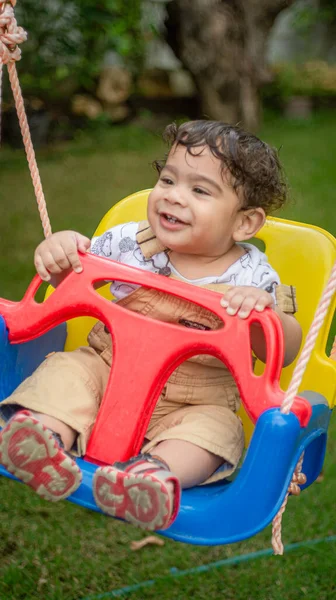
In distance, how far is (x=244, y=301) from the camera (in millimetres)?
1566

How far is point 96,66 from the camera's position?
6441 mm

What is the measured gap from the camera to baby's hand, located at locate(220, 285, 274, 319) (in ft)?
5.11

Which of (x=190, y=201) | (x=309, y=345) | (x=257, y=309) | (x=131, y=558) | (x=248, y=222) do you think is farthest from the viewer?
(x=131, y=558)

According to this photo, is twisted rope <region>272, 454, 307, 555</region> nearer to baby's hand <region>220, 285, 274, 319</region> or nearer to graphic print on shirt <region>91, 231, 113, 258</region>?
baby's hand <region>220, 285, 274, 319</region>

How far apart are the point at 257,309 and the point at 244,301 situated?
1.2 inches

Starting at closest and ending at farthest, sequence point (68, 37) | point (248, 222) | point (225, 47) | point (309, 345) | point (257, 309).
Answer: point (309, 345)
point (257, 309)
point (248, 222)
point (68, 37)
point (225, 47)

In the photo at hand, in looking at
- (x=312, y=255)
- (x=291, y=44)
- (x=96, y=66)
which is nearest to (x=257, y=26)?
(x=96, y=66)

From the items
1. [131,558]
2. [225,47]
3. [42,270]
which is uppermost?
[42,270]

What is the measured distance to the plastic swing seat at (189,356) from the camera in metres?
A: 1.44

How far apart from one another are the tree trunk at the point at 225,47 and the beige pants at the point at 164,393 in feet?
17.3

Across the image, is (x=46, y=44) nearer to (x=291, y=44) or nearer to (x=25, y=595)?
(x=291, y=44)

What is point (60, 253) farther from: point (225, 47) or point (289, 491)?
point (225, 47)

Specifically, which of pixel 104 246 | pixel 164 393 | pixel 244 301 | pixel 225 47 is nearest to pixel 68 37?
pixel 225 47

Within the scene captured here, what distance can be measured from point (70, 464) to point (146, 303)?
467 millimetres
